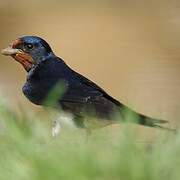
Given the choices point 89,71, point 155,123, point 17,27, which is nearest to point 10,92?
point 89,71

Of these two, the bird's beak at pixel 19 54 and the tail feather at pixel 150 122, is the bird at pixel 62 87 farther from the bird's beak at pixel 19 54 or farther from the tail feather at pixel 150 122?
the tail feather at pixel 150 122

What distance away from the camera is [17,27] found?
6.14 metres

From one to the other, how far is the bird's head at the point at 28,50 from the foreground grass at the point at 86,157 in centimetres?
124

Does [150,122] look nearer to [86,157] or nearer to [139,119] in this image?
[139,119]

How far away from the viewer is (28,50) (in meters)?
3.14

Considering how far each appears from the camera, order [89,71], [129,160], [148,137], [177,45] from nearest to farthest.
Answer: [129,160], [148,137], [177,45], [89,71]

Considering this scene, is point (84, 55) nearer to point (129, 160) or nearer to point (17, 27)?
point (17, 27)

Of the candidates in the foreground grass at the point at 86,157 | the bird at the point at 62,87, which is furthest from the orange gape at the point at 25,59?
the foreground grass at the point at 86,157

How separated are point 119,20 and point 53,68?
9.17ft

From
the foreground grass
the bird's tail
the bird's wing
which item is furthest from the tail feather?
the bird's wing

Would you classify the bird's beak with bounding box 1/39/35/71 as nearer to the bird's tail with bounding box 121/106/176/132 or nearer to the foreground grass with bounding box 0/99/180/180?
the bird's tail with bounding box 121/106/176/132

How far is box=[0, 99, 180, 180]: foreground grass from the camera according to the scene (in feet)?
5.75

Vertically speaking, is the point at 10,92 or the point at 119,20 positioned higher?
the point at 119,20

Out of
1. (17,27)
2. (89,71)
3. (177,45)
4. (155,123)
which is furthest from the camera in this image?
(17,27)
